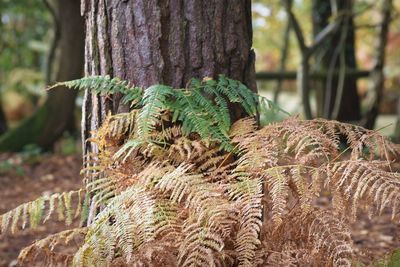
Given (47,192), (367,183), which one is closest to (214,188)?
(367,183)

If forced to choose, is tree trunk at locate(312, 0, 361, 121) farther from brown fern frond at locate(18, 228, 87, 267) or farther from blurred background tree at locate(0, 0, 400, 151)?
brown fern frond at locate(18, 228, 87, 267)

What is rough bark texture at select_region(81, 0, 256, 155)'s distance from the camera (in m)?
2.28

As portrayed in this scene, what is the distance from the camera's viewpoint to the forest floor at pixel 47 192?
372 cm

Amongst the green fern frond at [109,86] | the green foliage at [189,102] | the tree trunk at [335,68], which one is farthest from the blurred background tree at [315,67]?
the green fern frond at [109,86]

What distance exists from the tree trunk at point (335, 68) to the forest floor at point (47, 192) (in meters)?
3.34

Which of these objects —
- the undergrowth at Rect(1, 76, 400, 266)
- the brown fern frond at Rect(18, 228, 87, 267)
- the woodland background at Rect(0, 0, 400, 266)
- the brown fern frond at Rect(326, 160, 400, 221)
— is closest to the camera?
the brown fern frond at Rect(326, 160, 400, 221)

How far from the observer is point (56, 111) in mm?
8203

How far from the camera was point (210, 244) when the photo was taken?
1.69 metres

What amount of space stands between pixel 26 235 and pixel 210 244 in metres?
3.05

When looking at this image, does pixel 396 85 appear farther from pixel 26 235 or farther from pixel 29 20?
pixel 26 235

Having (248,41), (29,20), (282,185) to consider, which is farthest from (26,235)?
(29,20)

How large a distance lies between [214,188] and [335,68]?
6.85m

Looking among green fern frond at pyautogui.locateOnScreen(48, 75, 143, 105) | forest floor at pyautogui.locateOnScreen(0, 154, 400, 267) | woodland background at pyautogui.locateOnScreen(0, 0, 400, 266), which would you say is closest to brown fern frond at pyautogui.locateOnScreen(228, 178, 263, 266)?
forest floor at pyautogui.locateOnScreen(0, 154, 400, 267)

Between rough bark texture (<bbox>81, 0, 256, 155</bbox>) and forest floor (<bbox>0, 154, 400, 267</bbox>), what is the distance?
1047 millimetres
